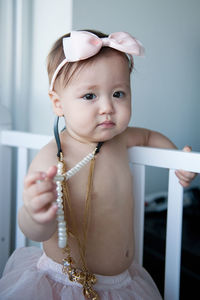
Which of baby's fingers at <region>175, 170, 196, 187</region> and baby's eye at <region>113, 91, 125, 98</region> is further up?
baby's eye at <region>113, 91, 125, 98</region>

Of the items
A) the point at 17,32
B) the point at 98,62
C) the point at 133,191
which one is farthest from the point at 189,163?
the point at 17,32

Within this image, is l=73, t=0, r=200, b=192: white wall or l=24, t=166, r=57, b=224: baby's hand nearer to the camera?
l=24, t=166, r=57, b=224: baby's hand

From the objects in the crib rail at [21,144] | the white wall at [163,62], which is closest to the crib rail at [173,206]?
the crib rail at [21,144]

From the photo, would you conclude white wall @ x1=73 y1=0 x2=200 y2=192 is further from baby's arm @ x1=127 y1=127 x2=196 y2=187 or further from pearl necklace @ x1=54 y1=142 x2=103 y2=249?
pearl necklace @ x1=54 y1=142 x2=103 y2=249

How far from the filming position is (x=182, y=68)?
6.14 ft

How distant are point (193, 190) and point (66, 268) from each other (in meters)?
1.34

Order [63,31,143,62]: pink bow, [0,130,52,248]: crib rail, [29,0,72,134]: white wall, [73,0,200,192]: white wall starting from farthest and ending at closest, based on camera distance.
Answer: [73,0,200,192]: white wall → [29,0,72,134]: white wall → [0,130,52,248]: crib rail → [63,31,143,62]: pink bow

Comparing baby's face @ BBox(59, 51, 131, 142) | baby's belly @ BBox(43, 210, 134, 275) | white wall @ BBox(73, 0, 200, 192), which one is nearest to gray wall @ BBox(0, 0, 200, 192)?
white wall @ BBox(73, 0, 200, 192)

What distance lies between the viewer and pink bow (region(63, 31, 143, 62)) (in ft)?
2.29

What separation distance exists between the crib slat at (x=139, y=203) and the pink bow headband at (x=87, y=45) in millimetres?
316

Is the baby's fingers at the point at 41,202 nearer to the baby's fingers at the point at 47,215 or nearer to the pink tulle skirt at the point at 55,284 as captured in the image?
the baby's fingers at the point at 47,215

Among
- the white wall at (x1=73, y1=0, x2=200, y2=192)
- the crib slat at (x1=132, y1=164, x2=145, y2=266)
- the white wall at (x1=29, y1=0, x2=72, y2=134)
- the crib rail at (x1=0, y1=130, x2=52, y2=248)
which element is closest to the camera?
the crib slat at (x1=132, y1=164, x2=145, y2=266)

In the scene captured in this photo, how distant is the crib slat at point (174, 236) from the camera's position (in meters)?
0.77

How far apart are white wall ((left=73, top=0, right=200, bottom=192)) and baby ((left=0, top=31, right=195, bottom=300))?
1.72 feet
